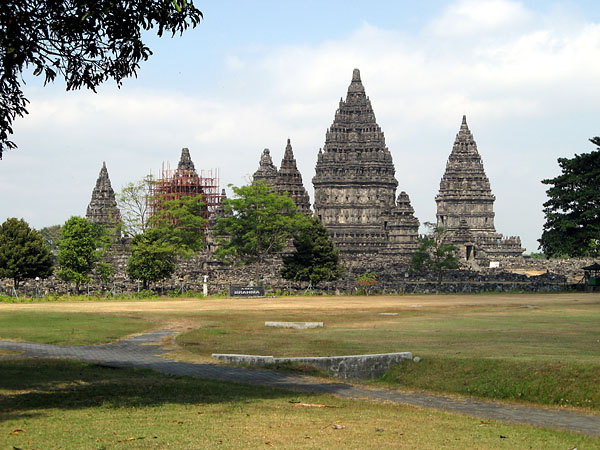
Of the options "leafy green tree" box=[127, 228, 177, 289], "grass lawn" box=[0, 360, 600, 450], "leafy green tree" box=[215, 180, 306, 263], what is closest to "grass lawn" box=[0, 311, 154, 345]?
"grass lawn" box=[0, 360, 600, 450]

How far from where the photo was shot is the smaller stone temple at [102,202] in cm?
16475

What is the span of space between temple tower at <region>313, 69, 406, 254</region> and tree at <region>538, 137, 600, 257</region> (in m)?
70.8

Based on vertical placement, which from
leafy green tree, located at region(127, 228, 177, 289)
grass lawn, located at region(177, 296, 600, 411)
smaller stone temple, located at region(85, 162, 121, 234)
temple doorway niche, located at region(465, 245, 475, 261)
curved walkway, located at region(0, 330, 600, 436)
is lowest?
curved walkway, located at region(0, 330, 600, 436)

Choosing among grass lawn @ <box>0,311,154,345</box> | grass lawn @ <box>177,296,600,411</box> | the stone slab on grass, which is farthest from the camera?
the stone slab on grass

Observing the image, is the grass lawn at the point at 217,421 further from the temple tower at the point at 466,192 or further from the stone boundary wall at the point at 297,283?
the temple tower at the point at 466,192

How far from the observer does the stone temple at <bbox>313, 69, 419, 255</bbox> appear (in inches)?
5817

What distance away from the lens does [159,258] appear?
8269cm

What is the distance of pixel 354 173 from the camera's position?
148 metres

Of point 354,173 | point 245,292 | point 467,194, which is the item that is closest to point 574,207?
point 245,292

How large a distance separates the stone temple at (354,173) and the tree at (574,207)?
2758 inches

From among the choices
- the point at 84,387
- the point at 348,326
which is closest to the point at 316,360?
the point at 84,387

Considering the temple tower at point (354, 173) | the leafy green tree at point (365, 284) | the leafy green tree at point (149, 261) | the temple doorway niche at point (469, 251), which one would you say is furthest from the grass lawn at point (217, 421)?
the temple tower at point (354, 173)

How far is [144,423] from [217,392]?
13.7ft

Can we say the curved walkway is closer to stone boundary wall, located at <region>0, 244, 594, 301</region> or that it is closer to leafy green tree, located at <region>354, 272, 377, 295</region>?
stone boundary wall, located at <region>0, 244, 594, 301</region>
